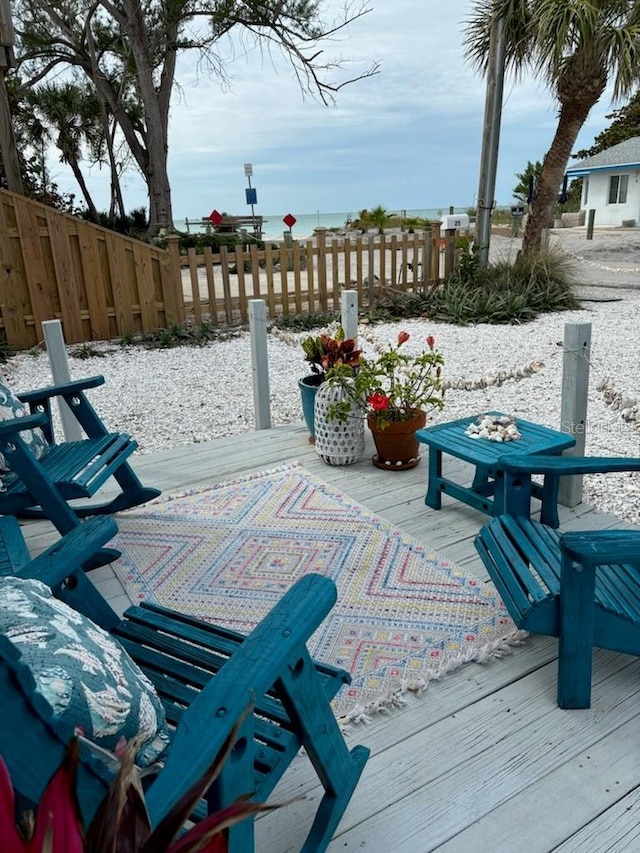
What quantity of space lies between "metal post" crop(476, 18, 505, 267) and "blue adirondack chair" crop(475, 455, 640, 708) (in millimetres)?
7395

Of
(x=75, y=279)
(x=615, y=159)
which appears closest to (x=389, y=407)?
(x=75, y=279)

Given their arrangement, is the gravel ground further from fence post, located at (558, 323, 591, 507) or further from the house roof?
the house roof

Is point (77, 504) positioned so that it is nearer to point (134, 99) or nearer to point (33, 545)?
point (33, 545)

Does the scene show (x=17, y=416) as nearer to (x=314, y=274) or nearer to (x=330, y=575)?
(x=330, y=575)

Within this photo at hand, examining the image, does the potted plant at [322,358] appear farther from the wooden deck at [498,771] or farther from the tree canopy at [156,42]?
the tree canopy at [156,42]

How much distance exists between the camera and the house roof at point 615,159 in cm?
2469

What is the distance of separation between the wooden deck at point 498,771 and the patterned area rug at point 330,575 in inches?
4.2

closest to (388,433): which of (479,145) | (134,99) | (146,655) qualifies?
(146,655)

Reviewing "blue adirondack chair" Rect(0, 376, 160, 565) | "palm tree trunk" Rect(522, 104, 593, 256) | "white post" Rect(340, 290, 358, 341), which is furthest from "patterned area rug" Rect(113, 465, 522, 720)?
"palm tree trunk" Rect(522, 104, 593, 256)

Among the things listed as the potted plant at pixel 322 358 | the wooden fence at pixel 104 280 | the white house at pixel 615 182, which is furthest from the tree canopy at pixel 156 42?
the white house at pixel 615 182

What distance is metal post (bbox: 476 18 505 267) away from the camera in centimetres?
858

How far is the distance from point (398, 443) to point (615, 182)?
2711cm

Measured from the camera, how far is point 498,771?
1562 millimetres

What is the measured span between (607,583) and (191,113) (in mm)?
16708
